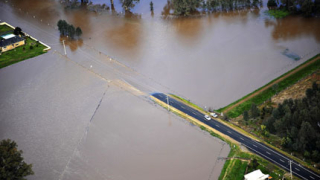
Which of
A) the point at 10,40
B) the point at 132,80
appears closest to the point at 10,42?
the point at 10,40

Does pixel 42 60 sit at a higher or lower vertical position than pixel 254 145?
higher

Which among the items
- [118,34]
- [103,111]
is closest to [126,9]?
[118,34]

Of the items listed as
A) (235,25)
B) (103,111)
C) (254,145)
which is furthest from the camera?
(235,25)

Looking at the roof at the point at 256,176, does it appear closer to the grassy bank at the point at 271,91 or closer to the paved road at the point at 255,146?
the paved road at the point at 255,146

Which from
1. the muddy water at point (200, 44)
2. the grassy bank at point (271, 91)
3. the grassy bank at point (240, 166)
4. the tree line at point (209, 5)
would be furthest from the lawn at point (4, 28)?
the grassy bank at point (240, 166)

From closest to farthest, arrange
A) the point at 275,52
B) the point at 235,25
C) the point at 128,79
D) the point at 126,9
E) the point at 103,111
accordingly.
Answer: the point at 103,111, the point at 128,79, the point at 275,52, the point at 235,25, the point at 126,9

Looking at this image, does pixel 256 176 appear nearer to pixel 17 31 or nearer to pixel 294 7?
pixel 294 7

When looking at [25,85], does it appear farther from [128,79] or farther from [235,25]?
[235,25]
